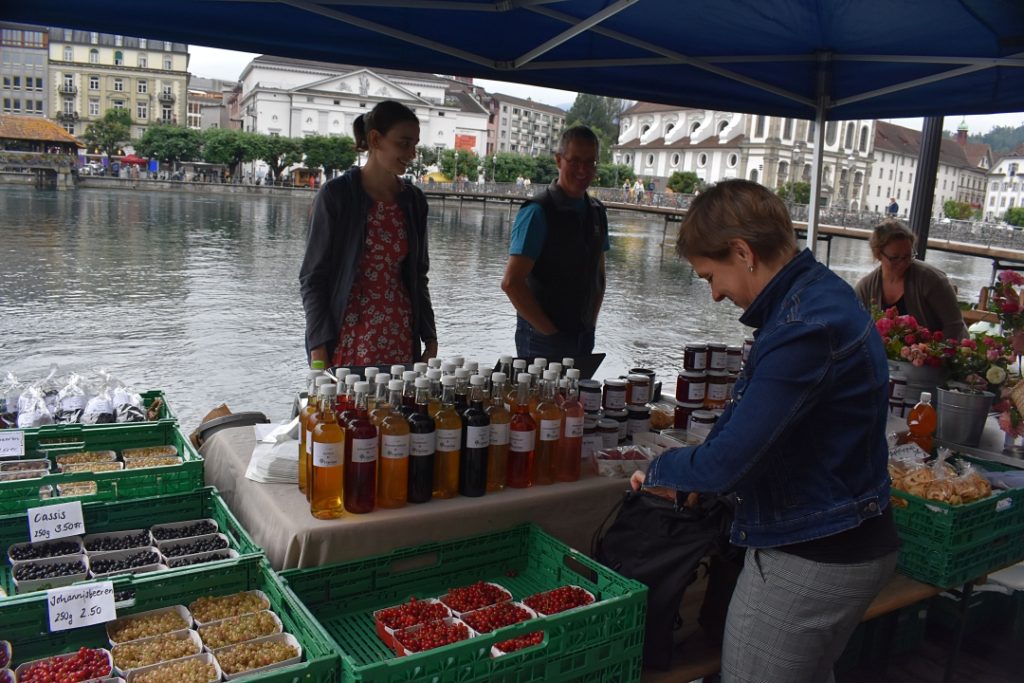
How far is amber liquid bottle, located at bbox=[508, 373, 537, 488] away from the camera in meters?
1.83

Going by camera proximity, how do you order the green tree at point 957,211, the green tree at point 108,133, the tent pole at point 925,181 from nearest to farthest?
the tent pole at point 925,181, the green tree at point 957,211, the green tree at point 108,133

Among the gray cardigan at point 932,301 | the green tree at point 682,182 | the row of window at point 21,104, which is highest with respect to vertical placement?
the row of window at point 21,104

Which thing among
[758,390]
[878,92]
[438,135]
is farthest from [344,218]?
[438,135]

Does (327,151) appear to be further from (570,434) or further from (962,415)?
(570,434)

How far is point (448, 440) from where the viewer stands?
1723 millimetres

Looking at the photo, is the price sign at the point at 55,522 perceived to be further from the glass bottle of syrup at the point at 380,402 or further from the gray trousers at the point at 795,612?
the gray trousers at the point at 795,612

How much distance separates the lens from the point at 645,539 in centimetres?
165

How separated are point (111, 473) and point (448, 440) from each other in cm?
81

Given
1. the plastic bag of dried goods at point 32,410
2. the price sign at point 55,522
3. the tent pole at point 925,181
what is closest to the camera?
the price sign at point 55,522

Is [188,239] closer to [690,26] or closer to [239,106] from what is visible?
[690,26]


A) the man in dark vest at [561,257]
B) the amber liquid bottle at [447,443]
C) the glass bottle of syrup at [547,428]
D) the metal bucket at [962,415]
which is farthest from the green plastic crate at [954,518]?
the man in dark vest at [561,257]

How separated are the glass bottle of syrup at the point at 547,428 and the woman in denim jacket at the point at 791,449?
433 millimetres

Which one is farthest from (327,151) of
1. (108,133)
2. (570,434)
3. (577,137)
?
(570,434)

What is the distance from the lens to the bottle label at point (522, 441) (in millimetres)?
1826
